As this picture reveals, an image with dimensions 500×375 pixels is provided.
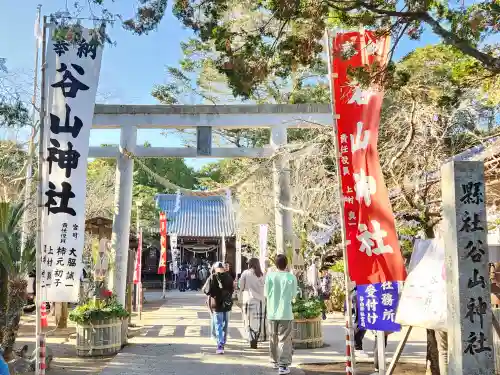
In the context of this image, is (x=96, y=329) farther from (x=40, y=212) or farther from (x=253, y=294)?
(x=40, y=212)

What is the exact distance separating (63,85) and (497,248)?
35.8 ft

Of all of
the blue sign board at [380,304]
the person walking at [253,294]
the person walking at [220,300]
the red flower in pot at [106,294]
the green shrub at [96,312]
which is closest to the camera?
the blue sign board at [380,304]

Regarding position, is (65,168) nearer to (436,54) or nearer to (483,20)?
(483,20)

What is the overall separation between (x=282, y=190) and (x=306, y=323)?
305cm

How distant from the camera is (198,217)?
109 ft

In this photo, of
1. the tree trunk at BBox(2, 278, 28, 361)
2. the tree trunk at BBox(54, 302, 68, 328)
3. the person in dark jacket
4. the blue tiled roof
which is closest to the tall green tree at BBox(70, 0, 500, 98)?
the tree trunk at BBox(2, 278, 28, 361)

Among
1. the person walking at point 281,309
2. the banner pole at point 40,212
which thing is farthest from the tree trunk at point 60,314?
the person walking at point 281,309

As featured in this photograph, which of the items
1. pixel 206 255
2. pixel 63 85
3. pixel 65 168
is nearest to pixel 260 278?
pixel 65 168

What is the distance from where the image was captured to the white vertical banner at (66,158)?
734 cm

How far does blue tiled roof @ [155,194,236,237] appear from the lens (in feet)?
104

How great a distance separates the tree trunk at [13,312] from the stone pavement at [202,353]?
4.95 ft

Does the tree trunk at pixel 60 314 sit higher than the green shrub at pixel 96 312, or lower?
lower

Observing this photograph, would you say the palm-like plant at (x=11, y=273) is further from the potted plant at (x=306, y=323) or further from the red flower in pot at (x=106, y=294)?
the potted plant at (x=306, y=323)

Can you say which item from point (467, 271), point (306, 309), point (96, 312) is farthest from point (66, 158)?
point (467, 271)
